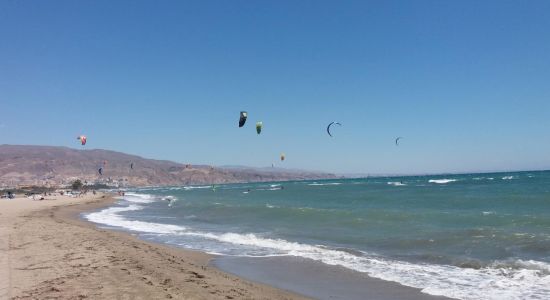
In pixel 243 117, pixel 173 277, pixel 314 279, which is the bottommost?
pixel 314 279

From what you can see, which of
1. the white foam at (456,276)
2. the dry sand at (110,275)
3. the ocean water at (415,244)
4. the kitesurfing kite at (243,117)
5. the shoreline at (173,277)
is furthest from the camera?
the kitesurfing kite at (243,117)

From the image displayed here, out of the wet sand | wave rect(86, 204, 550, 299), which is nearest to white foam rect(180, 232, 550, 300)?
wave rect(86, 204, 550, 299)

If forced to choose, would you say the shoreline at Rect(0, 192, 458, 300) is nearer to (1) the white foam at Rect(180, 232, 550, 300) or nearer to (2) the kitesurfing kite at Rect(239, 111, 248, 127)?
(1) the white foam at Rect(180, 232, 550, 300)

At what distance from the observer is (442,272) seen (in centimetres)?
930

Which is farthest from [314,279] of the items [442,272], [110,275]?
[110,275]

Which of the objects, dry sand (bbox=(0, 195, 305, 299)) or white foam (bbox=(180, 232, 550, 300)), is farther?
white foam (bbox=(180, 232, 550, 300))

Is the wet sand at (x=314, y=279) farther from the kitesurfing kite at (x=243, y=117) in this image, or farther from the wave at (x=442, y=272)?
the kitesurfing kite at (x=243, y=117)

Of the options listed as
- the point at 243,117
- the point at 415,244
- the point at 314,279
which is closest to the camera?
the point at 314,279

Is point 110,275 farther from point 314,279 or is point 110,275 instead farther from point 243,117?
point 243,117

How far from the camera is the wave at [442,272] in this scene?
25.0 ft

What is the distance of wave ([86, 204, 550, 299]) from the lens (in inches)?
300

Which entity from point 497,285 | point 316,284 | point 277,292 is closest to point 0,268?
point 277,292

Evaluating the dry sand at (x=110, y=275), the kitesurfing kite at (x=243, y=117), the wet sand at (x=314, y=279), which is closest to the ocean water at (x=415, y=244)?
the wet sand at (x=314, y=279)

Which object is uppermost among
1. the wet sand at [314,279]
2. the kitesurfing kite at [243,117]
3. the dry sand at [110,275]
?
the kitesurfing kite at [243,117]
